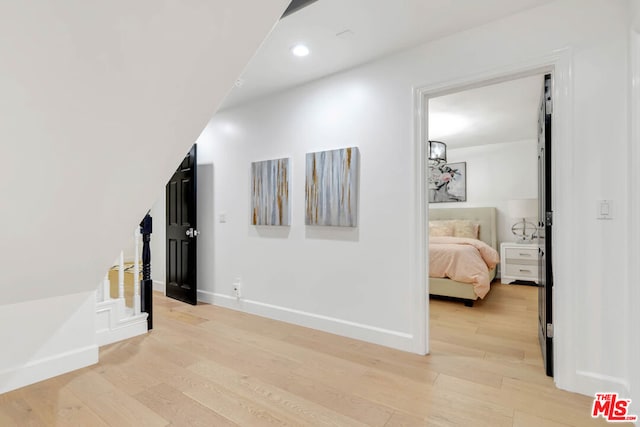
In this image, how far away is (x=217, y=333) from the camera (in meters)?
3.02

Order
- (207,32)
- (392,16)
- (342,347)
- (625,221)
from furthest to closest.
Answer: (342,347), (392,16), (625,221), (207,32)

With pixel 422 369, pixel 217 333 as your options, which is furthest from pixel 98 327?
pixel 422 369

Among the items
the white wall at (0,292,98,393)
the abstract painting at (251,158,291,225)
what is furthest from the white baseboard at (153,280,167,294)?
the white wall at (0,292,98,393)

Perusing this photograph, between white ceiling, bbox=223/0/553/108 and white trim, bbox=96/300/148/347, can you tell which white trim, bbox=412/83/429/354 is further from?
white trim, bbox=96/300/148/347

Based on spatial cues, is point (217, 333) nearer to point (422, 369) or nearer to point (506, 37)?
point (422, 369)

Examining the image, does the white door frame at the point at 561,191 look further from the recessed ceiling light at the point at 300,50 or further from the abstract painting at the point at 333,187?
the recessed ceiling light at the point at 300,50

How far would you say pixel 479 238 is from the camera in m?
5.82

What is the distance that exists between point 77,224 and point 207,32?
1.20 metres

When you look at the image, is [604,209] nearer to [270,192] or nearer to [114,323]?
[270,192]

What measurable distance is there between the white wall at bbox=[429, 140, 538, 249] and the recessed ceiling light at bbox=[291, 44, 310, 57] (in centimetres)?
453

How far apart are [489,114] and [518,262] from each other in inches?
98.1

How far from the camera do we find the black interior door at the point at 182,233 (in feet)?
13.3

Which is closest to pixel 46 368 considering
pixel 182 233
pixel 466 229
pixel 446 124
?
pixel 182 233

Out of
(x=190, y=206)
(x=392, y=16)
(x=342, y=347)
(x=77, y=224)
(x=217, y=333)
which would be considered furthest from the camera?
(x=190, y=206)
